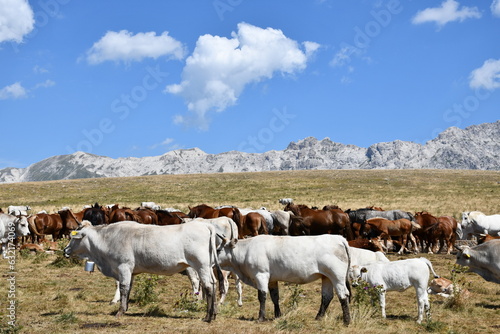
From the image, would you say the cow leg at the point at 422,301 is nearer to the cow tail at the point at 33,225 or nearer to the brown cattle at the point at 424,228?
the brown cattle at the point at 424,228

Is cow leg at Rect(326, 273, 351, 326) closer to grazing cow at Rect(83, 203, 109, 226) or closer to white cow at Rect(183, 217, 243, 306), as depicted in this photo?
white cow at Rect(183, 217, 243, 306)

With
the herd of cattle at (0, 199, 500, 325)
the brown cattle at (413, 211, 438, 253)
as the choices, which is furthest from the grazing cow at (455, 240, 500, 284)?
the brown cattle at (413, 211, 438, 253)

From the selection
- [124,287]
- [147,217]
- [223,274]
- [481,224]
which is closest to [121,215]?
[147,217]

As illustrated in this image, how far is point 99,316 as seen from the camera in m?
9.97

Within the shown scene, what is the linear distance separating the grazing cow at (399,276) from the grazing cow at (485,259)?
2.03 metres

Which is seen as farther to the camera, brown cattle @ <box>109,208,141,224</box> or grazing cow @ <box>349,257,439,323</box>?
brown cattle @ <box>109,208,141,224</box>

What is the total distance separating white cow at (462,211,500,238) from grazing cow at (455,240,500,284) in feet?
40.3

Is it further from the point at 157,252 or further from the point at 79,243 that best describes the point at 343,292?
the point at 79,243

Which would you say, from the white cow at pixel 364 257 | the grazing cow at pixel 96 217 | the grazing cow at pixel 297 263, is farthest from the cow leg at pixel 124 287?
the grazing cow at pixel 96 217

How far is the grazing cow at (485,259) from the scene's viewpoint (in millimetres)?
11755

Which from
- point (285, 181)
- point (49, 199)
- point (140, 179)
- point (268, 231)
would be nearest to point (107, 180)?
point (140, 179)

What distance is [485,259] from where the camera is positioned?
39.2ft

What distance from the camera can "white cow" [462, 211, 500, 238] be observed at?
76.4ft

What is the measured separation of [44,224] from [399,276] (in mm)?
20139
